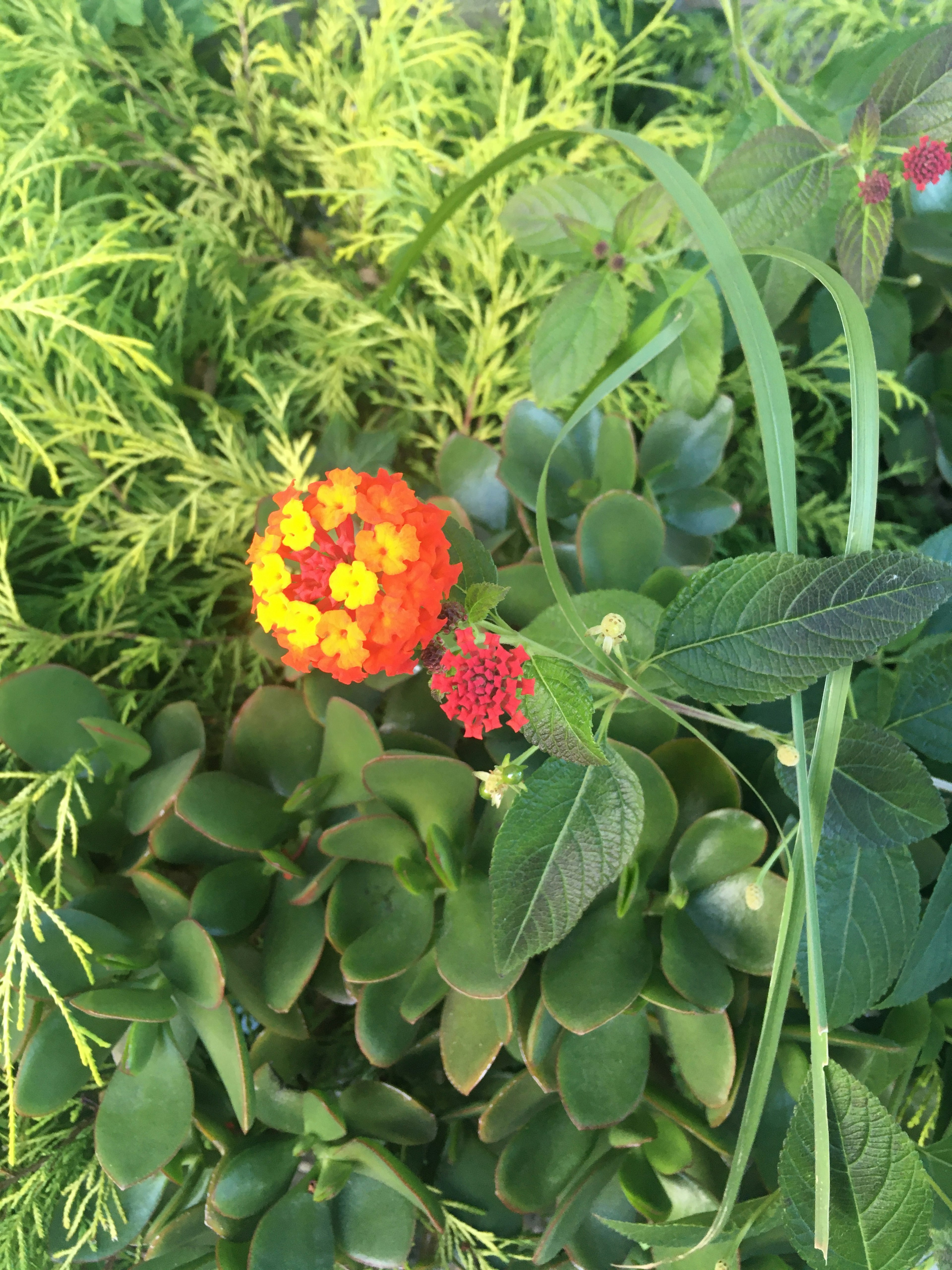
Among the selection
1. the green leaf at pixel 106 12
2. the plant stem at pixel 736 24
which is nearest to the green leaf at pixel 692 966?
the plant stem at pixel 736 24

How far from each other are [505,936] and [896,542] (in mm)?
546

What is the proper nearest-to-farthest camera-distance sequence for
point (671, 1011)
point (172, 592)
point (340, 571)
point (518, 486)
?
point (340, 571) < point (671, 1011) < point (518, 486) < point (172, 592)

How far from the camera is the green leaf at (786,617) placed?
352 millimetres

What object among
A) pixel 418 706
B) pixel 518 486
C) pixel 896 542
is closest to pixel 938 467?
pixel 896 542

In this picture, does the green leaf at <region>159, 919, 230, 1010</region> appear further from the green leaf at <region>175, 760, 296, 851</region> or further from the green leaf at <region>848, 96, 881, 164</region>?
the green leaf at <region>848, 96, 881, 164</region>

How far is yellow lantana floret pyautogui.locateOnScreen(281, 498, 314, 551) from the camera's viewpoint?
0.32 meters

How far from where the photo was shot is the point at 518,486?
63 centimetres

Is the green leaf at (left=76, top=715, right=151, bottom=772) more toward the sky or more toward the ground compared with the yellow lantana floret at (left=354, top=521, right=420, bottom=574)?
more toward the ground

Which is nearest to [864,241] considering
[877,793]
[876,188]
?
[876,188]

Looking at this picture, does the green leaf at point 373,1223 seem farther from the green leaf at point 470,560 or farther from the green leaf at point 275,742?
the green leaf at point 470,560

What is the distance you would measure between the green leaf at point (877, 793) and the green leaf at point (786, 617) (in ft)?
0.34

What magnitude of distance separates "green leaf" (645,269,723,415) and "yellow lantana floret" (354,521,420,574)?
398mm

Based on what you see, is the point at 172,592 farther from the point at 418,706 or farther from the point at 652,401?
the point at 652,401

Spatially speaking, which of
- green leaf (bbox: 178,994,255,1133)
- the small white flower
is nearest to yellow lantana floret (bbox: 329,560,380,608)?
the small white flower
